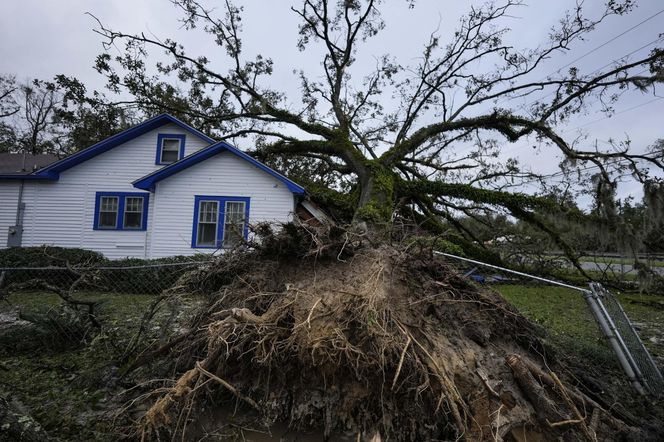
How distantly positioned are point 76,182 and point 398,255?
13.1 metres

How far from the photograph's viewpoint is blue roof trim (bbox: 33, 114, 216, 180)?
1132 centimetres

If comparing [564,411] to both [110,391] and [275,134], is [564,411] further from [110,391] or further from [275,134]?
[275,134]

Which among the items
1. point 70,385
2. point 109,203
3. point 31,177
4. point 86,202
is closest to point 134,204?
point 109,203

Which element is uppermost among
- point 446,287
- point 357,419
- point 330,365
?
point 446,287

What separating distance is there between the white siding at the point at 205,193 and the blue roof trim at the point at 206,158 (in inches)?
6.9

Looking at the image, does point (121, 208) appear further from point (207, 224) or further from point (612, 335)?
point (612, 335)

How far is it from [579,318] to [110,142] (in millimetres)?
15150

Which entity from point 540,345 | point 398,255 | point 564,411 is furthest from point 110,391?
point 540,345

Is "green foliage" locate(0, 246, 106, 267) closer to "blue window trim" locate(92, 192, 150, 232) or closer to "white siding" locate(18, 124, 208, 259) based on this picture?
"white siding" locate(18, 124, 208, 259)

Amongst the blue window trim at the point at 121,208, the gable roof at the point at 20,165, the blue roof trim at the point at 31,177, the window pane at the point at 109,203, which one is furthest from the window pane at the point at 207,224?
the gable roof at the point at 20,165

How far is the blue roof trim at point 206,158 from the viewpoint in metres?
10.9

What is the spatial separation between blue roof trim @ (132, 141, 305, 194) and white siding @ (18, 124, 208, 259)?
0.76m

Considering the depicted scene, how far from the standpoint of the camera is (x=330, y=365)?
8.15 ft

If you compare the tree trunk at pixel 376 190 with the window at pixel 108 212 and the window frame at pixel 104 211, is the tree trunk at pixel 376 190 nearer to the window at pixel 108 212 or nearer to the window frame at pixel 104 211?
the window frame at pixel 104 211
